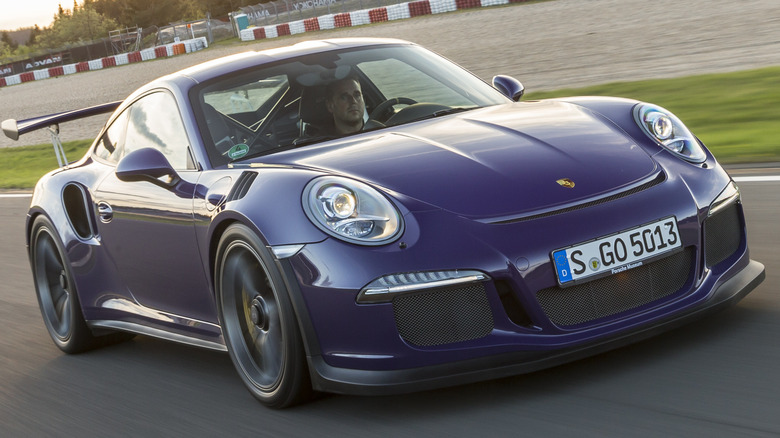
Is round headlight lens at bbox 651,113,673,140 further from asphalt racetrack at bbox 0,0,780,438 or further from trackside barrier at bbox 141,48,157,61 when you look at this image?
trackside barrier at bbox 141,48,157,61

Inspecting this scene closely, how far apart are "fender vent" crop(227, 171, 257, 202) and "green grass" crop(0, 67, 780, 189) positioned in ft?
13.6

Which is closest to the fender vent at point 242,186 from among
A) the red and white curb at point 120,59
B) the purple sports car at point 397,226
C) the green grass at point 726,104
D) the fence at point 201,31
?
the purple sports car at point 397,226

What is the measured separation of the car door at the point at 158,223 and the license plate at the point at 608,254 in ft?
4.72

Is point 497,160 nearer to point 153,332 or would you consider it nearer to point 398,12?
point 153,332

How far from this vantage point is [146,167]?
170 inches

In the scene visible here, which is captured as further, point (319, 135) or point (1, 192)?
point (1, 192)

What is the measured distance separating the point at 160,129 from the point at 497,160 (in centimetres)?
173

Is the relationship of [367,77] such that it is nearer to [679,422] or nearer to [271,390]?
[271,390]

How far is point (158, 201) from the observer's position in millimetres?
4395

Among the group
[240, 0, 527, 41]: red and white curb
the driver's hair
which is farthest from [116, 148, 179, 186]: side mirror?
[240, 0, 527, 41]: red and white curb

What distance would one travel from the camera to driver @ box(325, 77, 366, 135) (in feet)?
14.9

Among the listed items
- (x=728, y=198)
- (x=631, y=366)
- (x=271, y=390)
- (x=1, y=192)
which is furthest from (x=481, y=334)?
(x=1, y=192)

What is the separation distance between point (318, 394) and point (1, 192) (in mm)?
10918

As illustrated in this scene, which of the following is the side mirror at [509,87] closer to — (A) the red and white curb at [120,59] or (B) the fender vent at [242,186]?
(B) the fender vent at [242,186]
